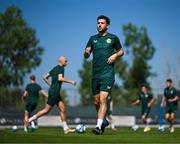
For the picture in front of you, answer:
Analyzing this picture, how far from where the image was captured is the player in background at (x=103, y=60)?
407 inches

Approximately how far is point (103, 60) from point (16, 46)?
1865 inches

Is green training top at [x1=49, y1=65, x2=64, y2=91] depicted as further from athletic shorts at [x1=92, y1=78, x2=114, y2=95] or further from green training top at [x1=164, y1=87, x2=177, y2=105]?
green training top at [x1=164, y1=87, x2=177, y2=105]

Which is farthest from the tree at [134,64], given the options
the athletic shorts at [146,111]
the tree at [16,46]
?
the athletic shorts at [146,111]

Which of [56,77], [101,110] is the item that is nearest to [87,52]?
[101,110]

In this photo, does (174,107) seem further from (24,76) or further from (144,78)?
(144,78)

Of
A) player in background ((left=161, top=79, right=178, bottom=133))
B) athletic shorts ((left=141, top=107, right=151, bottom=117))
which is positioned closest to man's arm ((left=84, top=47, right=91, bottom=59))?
player in background ((left=161, top=79, right=178, bottom=133))

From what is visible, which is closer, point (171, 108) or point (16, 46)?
point (171, 108)

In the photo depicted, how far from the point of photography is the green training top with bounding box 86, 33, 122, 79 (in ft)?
34.0

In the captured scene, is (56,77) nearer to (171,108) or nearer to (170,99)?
(170,99)

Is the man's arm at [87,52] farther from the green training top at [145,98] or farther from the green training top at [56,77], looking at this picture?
the green training top at [145,98]

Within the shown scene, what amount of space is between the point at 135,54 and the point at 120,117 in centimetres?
3541

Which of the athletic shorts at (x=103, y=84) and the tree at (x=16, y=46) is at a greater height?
the tree at (x=16, y=46)

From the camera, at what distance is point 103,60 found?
10336mm

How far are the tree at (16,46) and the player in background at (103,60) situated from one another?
45.9m
